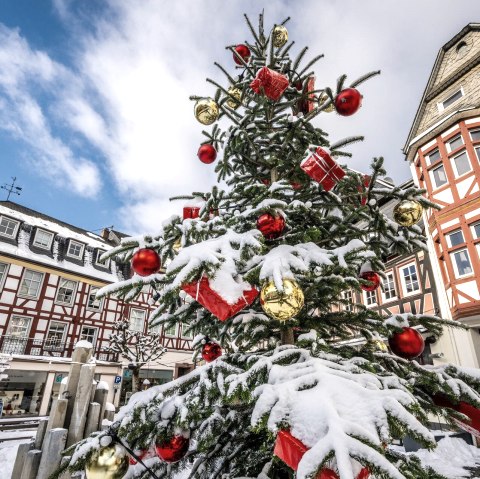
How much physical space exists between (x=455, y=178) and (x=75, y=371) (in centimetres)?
1238

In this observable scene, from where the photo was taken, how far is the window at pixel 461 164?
1034 centimetres

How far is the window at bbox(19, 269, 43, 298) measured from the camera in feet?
58.5

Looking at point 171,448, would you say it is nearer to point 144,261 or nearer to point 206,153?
point 144,261

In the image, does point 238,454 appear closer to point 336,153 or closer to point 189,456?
point 189,456

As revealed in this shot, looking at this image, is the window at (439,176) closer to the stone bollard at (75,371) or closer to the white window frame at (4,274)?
the stone bollard at (75,371)

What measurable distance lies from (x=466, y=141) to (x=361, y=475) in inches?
493

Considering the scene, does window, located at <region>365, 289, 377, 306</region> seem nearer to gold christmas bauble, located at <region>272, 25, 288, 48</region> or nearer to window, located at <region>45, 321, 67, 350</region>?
gold christmas bauble, located at <region>272, 25, 288, 48</region>

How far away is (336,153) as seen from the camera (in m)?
4.21

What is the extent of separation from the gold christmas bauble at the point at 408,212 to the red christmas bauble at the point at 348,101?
114cm

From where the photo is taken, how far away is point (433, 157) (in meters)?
11.7

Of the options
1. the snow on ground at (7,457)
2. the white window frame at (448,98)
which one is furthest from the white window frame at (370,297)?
the snow on ground at (7,457)

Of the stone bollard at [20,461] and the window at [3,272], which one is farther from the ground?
the window at [3,272]

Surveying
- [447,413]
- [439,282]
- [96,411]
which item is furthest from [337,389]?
[439,282]

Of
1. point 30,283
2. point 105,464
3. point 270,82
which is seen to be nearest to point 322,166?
point 270,82
